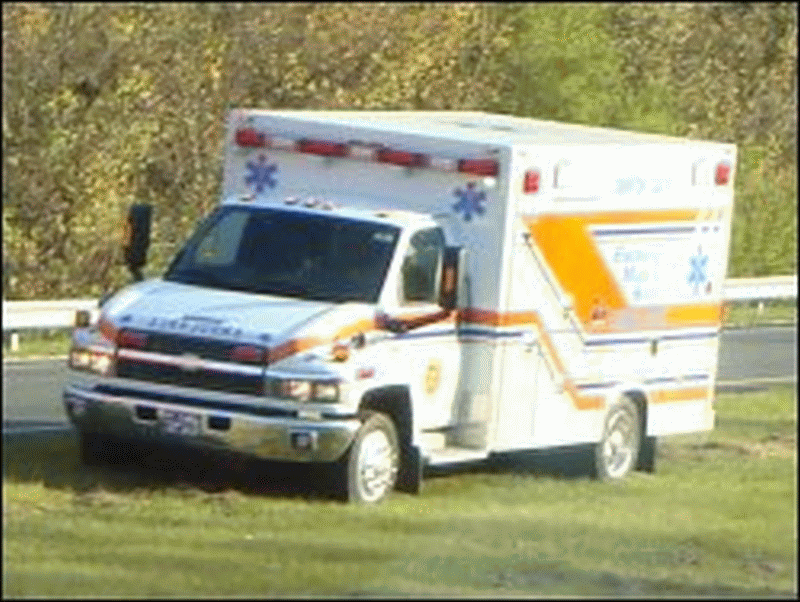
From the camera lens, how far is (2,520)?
11.1m

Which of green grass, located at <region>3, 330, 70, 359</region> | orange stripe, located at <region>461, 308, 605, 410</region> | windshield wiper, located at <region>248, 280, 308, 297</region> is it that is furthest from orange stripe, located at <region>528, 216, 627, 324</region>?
green grass, located at <region>3, 330, 70, 359</region>

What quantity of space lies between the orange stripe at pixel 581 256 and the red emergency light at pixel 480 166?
41 centimetres

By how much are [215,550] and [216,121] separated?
1422cm

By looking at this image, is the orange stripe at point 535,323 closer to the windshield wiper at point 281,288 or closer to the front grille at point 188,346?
the windshield wiper at point 281,288

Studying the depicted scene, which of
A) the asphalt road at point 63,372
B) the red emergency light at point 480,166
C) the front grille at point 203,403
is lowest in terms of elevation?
the asphalt road at point 63,372

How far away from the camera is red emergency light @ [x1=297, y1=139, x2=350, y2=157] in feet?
47.1

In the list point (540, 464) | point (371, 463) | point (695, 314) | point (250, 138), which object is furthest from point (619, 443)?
point (250, 138)

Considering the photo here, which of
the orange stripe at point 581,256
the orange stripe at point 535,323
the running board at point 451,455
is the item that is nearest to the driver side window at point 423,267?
the orange stripe at point 535,323

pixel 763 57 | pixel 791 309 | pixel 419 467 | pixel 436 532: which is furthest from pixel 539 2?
pixel 791 309

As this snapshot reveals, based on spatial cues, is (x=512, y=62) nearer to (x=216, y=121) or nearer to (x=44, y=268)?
(x=216, y=121)

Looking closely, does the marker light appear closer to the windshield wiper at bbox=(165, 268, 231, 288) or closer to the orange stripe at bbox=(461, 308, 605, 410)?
the orange stripe at bbox=(461, 308, 605, 410)

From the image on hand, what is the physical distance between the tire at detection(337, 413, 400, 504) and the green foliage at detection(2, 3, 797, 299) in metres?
3.53

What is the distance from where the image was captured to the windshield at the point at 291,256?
44.5 ft

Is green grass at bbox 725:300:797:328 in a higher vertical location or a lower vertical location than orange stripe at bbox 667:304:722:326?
lower
